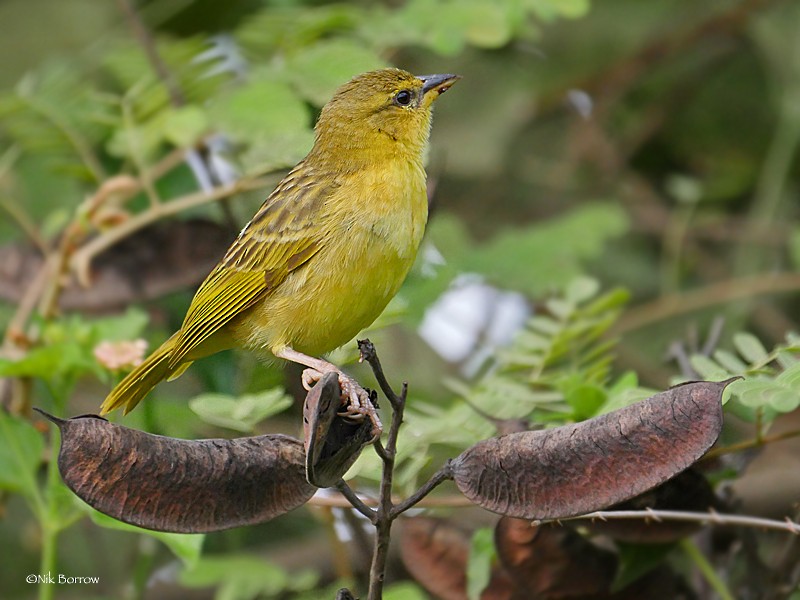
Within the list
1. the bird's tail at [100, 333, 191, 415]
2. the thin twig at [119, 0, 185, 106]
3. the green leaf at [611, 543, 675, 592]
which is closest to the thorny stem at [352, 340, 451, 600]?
the green leaf at [611, 543, 675, 592]

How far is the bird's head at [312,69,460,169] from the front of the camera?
10.4ft

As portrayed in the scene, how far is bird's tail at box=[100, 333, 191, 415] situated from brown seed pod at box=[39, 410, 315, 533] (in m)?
0.80

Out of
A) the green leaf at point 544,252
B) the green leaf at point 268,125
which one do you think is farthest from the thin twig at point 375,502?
the green leaf at point 544,252

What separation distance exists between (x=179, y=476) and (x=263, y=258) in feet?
3.41

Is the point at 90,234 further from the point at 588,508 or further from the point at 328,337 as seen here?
the point at 588,508

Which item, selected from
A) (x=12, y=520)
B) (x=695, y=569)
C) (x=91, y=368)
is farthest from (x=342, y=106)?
(x=12, y=520)

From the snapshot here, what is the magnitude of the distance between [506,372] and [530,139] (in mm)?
2708

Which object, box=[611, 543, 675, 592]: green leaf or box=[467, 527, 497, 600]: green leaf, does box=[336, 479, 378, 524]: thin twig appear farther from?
box=[611, 543, 675, 592]: green leaf

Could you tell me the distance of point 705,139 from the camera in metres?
5.29

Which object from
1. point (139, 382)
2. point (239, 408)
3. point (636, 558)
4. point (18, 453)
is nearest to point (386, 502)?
point (239, 408)

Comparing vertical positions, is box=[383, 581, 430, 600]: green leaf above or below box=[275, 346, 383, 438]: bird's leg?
below

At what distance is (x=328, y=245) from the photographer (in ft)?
9.52

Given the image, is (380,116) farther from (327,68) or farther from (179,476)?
(179,476)

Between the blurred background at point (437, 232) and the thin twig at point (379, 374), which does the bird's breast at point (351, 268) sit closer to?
the blurred background at point (437, 232)
